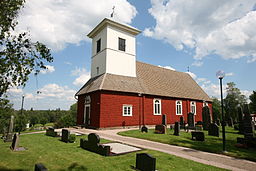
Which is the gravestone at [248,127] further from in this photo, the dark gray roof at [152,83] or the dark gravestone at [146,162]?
the dark gray roof at [152,83]

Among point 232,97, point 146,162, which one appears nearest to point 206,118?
point 146,162

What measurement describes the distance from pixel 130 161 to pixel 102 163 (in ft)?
3.84

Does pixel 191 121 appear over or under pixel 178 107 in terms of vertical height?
under

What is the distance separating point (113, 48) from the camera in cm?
2255

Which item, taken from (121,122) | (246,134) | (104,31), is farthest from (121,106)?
(246,134)

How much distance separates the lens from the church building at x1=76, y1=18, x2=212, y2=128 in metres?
19.5

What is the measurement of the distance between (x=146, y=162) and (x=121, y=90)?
583 inches

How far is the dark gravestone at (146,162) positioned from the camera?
5500 mm

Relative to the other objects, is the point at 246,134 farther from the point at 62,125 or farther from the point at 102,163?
the point at 62,125

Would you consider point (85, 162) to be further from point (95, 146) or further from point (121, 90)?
point (121, 90)

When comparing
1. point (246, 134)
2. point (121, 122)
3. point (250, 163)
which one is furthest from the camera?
point (121, 122)

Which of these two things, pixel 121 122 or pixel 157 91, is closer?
pixel 121 122

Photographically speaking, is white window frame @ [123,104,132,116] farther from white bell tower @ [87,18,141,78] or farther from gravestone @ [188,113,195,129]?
gravestone @ [188,113,195,129]

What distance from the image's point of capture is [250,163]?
275 inches
